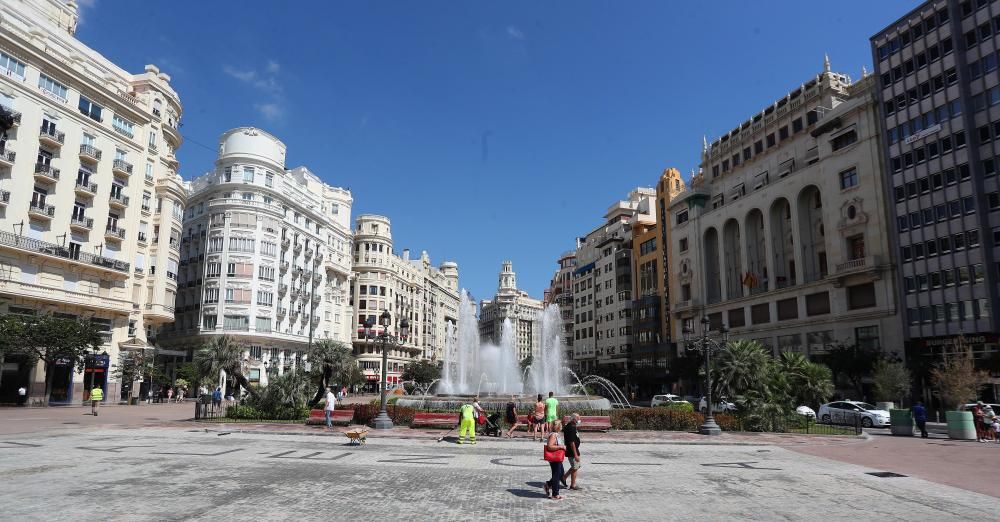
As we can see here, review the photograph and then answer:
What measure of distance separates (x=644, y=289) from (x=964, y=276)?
45310 mm

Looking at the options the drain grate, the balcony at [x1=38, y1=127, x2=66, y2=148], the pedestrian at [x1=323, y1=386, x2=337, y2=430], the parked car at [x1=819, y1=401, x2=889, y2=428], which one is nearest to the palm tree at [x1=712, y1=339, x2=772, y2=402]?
the parked car at [x1=819, y1=401, x2=889, y2=428]

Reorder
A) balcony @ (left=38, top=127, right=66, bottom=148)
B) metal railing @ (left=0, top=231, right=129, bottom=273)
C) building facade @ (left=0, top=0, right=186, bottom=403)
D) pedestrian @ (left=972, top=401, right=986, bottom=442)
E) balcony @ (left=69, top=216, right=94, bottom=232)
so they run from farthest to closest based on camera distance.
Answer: balcony @ (left=69, top=216, right=94, bottom=232)
balcony @ (left=38, top=127, right=66, bottom=148)
building facade @ (left=0, top=0, right=186, bottom=403)
metal railing @ (left=0, top=231, right=129, bottom=273)
pedestrian @ (left=972, top=401, right=986, bottom=442)

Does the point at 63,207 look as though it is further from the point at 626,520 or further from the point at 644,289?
the point at 644,289

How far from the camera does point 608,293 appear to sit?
95.1 metres

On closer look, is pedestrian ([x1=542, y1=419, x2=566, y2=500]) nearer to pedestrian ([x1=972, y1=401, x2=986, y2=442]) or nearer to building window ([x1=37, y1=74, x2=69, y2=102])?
pedestrian ([x1=972, y1=401, x2=986, y2=442])

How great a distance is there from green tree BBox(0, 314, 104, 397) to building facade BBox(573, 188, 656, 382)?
63188 mm

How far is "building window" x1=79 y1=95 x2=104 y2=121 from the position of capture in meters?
46.4

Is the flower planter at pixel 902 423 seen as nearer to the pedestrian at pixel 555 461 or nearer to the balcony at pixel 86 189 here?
the pedestrian at pixel 555 461

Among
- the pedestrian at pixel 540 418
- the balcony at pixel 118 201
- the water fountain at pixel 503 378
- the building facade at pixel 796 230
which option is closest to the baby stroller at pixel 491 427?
the pedestrian at pixel 540 418

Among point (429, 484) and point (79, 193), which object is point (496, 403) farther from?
point (79, 193)

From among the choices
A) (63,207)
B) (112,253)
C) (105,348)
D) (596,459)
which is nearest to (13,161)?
(63,207)

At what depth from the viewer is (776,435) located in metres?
24.3

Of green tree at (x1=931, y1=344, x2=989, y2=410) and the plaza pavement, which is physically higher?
green tree at (x1=931, y1=344, x2=989, y2=410)

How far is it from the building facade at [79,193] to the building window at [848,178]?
61813mm
